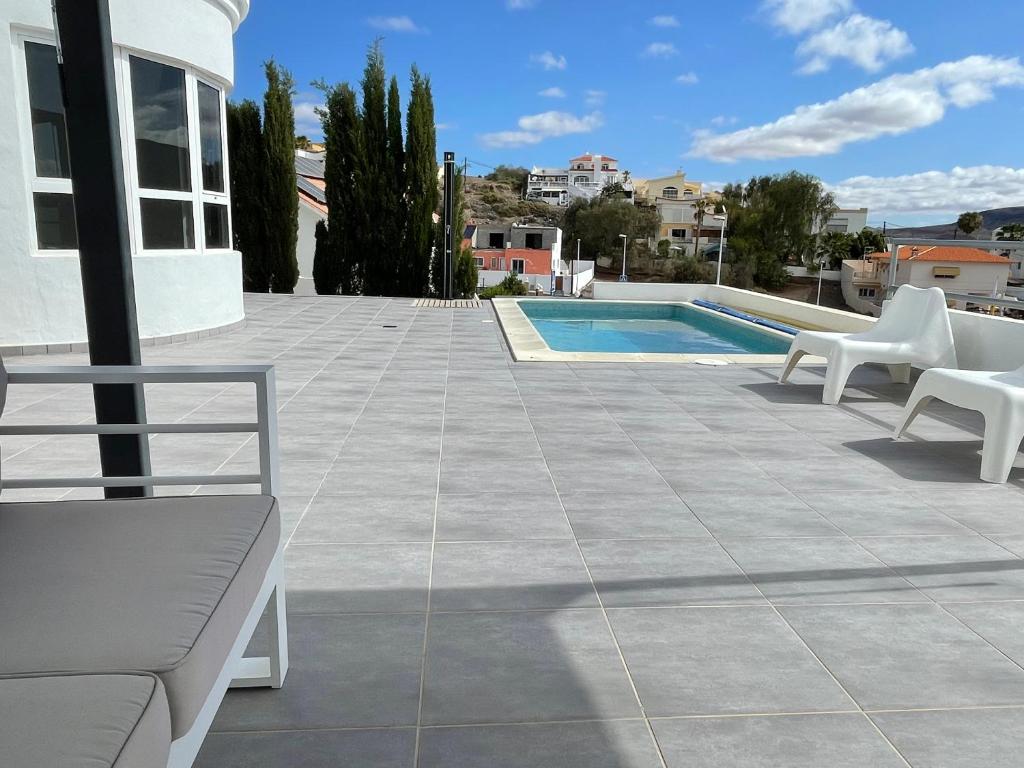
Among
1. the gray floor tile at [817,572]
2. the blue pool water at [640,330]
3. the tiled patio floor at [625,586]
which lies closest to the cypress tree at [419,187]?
the blue pool water at [640,330]

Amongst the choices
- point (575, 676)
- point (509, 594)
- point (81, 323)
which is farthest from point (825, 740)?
point (81, 323)

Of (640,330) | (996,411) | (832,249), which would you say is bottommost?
(640,330)

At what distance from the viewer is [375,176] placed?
14602mm

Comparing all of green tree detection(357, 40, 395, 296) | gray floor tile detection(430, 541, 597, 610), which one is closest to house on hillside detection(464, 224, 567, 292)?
green tree detection(357, 40, 395, 296)

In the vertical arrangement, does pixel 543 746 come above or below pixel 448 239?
below

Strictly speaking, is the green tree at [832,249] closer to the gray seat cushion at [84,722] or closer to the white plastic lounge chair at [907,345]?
the white plastic lounge chair at [907,345]

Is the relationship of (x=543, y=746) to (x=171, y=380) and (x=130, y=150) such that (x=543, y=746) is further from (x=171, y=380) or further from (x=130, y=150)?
(x=130, y=150)

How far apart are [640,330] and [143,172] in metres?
8.55

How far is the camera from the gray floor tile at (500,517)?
9.60ft

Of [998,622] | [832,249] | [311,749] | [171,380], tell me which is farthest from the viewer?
[832,249]

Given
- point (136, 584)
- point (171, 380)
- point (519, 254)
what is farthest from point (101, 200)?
point (519, 254)

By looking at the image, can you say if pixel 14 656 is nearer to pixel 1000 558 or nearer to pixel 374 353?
pixel 1000 558

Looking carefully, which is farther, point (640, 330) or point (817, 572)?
point (640, 330)

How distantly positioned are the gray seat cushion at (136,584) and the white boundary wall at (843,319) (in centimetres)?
524
